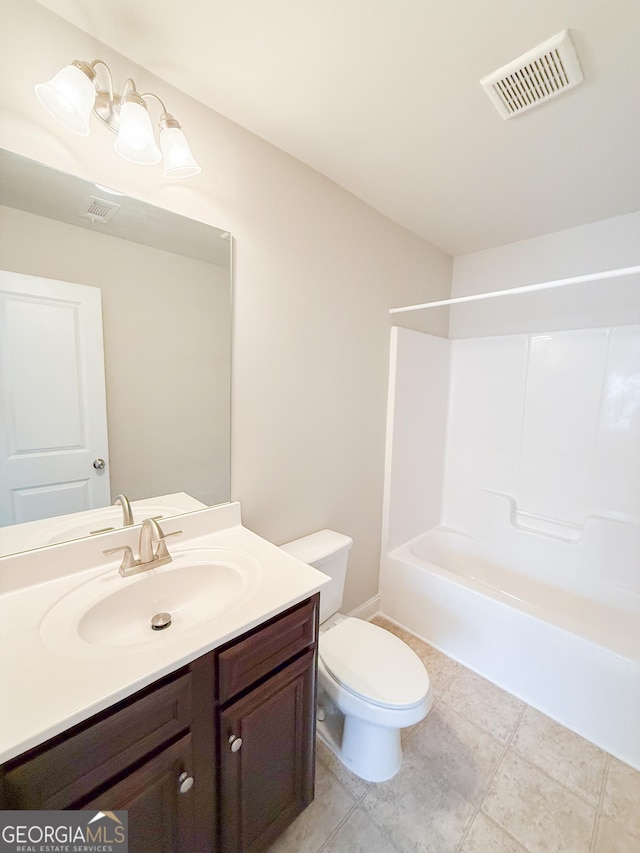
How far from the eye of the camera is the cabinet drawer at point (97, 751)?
598 millimetres

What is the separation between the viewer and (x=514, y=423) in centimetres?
232

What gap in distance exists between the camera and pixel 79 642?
31.7 inches

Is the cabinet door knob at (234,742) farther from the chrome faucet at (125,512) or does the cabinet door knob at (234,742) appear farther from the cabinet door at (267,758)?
the chrome faucet at (125,512)

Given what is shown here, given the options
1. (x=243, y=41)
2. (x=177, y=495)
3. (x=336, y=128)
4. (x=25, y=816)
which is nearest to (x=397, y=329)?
(x=336, y=128)

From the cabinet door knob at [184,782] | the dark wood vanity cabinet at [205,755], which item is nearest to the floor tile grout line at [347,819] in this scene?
the dark wood vanity cabinet at [205,755]

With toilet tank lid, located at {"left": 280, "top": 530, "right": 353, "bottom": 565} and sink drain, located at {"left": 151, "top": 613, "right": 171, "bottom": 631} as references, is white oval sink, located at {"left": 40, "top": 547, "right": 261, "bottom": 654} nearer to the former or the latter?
sink drain, located at {"left": 151, "top": 613, "right": 171, "bottom": 631}

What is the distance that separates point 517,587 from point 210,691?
2109mm

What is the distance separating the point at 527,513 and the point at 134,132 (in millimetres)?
2698

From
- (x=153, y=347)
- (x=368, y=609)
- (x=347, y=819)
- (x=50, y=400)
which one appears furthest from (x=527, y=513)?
(x=50, y=400)

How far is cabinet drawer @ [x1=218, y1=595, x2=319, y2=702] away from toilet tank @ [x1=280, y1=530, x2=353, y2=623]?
486 millimetres

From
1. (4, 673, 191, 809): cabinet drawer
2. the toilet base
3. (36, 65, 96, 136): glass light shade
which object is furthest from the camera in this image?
the toilet base

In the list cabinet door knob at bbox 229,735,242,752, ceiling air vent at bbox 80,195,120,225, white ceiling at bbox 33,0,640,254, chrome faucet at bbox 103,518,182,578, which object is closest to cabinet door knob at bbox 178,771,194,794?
cabinet door knob at bbox 229,735,242,752

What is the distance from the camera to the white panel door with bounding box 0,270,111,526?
37.7 inches

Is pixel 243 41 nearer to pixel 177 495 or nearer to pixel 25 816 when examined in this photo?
pixel 177 495
